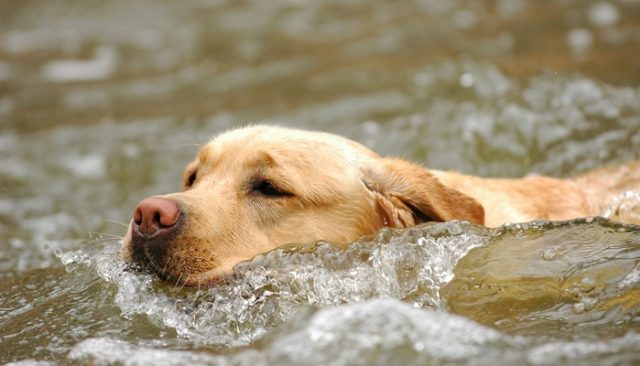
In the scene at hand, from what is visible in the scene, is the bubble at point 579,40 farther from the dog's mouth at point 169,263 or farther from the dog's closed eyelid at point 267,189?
the dog's mouth at point 169,263

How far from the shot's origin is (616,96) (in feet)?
27.5

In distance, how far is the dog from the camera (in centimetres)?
398

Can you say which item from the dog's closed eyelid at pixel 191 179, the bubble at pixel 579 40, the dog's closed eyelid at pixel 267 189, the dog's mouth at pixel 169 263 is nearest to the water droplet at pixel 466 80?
the bubble at pixel 579 40

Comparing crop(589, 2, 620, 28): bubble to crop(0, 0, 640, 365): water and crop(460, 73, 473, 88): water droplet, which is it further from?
crop(460, 73, 473, 88): water droplet

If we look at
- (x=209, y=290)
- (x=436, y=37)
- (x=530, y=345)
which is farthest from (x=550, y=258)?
(x=436, y=37)

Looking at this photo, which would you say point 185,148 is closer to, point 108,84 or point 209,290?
point 108,84

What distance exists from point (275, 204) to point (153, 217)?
782 millimetres

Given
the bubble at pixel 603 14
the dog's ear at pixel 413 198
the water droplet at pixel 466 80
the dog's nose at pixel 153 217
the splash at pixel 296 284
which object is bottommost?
the splash at pixel 296 284

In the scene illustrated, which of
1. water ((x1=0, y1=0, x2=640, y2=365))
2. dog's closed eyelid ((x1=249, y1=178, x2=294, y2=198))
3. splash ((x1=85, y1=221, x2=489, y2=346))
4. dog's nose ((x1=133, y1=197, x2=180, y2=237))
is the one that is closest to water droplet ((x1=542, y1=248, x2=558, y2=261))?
water ((x1=0, y1=0, x2=640, y2=365))

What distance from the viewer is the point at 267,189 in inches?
179

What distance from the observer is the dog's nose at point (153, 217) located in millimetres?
3895

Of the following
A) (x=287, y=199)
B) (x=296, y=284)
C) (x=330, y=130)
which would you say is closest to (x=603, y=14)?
(x=330, y=130)

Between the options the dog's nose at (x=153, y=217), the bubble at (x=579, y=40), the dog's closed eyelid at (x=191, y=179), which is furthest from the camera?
the bubble at (x=579, y=40)

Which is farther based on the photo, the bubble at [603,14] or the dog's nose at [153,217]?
the bubble at [603,14]
